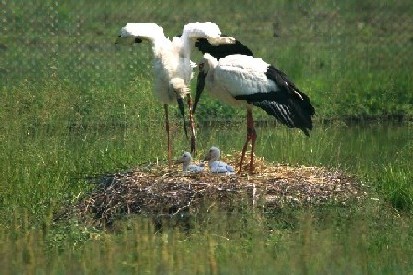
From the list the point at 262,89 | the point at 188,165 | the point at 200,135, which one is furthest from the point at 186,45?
the point at 200,135

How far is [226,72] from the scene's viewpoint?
10.8 metres

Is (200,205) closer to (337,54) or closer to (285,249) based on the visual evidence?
(285,249)

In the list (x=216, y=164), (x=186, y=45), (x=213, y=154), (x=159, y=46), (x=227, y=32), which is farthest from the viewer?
(x=227, y=32)

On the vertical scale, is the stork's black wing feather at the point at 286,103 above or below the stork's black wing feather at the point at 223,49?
below

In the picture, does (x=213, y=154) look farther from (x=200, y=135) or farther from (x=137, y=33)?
(x=200, y=135)

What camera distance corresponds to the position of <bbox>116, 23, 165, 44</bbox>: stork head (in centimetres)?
1090

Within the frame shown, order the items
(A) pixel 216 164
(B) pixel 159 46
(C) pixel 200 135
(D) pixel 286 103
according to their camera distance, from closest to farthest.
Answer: (A) pixel 216 164
(D) pixel 286 103
(B) pixel 159 46
(C) pixel 200 135

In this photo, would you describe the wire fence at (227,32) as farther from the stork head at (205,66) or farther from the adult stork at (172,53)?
the stork head at (205,66)

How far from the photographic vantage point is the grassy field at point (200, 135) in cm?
766

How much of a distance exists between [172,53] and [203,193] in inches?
66.9

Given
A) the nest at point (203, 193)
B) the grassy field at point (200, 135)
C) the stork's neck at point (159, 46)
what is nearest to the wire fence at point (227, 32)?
the grassy field at point (200, 135)

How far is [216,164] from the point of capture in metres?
10.5

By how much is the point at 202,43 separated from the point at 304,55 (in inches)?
246

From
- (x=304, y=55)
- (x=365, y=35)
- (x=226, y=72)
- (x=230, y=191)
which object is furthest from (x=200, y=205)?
(x=365, y=35)
